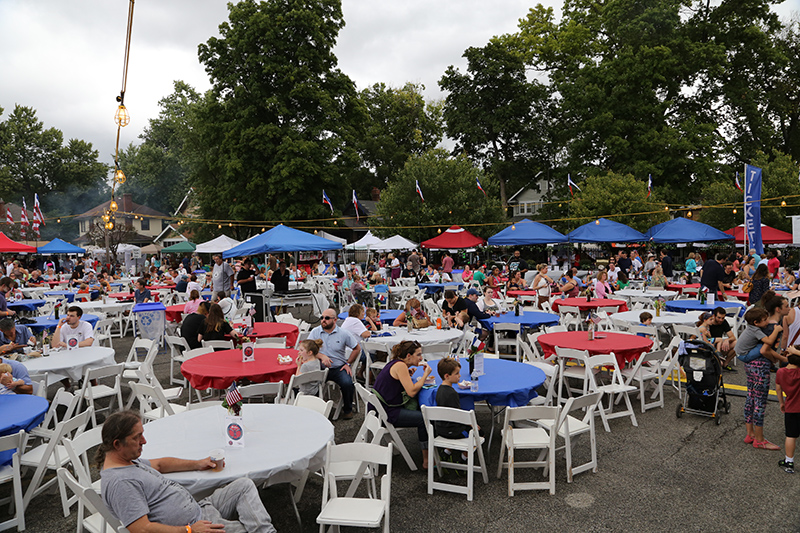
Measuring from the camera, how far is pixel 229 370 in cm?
606

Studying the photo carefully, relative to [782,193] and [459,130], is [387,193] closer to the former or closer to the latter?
[459,130]

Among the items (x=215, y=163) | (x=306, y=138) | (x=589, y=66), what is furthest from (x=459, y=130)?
(x=215, y=163)

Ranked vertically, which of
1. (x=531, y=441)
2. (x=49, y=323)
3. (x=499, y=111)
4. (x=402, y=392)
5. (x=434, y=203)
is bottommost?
(x=531, y=441)

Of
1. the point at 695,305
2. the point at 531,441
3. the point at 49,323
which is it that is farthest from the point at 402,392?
the point at 49,323

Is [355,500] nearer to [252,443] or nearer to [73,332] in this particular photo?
[252,443]

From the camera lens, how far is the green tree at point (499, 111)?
123 ft

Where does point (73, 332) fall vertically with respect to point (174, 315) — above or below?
above

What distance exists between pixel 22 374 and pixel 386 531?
14.6ft

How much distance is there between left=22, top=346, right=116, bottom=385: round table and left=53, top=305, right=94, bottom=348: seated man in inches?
15.1

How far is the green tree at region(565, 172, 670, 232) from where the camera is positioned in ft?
79.9

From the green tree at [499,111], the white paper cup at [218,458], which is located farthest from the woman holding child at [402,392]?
the green tree at [499,111]

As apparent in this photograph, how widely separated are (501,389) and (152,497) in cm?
319

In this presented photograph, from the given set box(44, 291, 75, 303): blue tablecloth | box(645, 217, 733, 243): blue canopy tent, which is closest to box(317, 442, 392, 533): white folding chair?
box(44, 291, 75, 303): blue tablecloth

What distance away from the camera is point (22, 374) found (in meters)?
5.55
